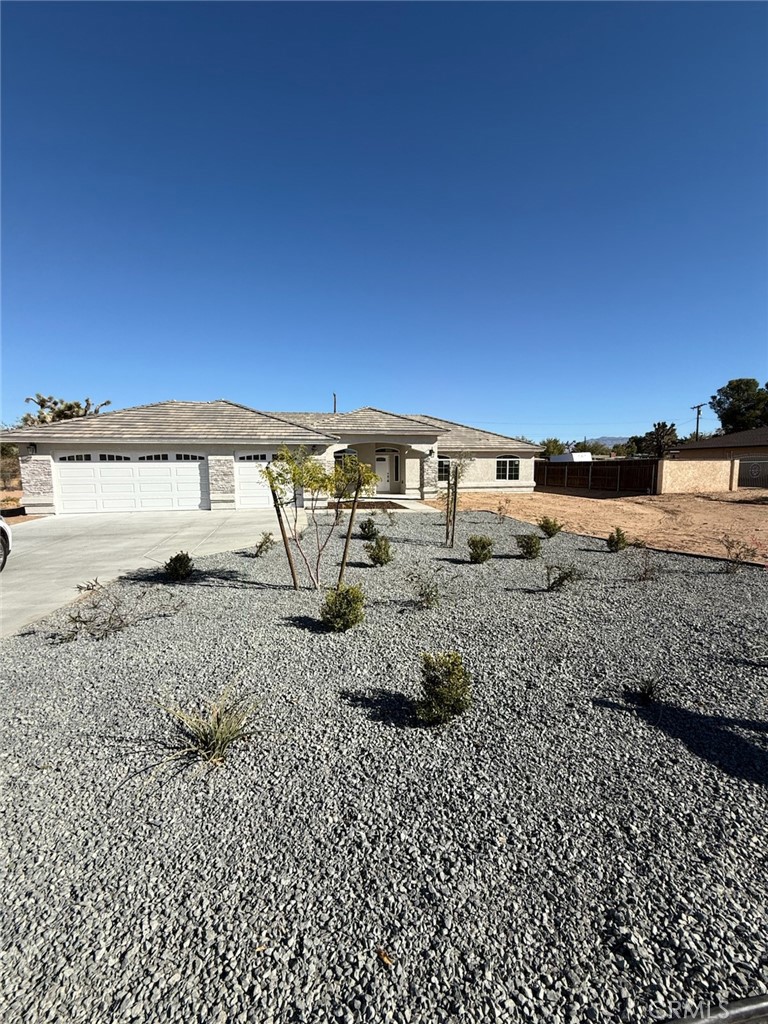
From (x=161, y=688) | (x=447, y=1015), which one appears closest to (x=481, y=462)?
(x=161, y=688)

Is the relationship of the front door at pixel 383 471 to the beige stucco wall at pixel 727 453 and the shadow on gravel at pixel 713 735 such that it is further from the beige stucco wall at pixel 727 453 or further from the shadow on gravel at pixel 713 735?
the beige stucco wall at pixel 727 453

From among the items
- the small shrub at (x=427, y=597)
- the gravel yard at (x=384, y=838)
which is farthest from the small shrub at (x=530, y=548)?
the gravel yard at (x=384, y=838)

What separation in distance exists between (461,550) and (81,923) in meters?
9.44

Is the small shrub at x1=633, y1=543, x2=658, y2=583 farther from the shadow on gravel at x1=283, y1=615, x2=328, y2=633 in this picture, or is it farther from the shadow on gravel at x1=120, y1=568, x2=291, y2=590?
the shadow on gravel at x1=120, y1=568, x2=291, y2=590

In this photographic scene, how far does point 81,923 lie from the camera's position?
216 centimetres

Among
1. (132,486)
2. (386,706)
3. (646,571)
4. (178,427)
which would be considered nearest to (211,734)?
(386,706)

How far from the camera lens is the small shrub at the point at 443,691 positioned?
149 inches

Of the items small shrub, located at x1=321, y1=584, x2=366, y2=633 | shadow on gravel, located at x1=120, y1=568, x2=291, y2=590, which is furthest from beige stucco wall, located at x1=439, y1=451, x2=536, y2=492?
small shrub, located at x1=321, y1=584, x2=366, y2=633

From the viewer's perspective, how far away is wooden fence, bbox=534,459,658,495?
27.1 meters

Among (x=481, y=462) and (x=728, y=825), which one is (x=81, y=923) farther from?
(x=481, y=462)

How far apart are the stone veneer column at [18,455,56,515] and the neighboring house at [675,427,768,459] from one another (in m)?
40.2

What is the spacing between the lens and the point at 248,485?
20.0 meters

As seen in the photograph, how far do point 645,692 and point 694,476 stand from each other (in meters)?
27.9

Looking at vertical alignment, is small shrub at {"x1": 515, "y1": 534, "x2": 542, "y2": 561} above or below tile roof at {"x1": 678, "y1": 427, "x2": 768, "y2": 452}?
below
